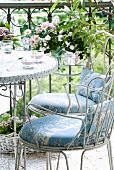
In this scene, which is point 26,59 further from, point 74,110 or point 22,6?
point 22,6

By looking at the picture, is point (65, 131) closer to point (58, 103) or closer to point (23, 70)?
point (23, 70)

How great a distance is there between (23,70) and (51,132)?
0.40 m

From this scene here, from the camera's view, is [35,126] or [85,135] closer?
[85,135]

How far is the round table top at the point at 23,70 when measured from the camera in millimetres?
2875

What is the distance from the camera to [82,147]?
2.79 meters

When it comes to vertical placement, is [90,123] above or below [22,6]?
below

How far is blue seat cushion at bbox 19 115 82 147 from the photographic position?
2789 millimetres

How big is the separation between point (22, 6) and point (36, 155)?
3.73 ft

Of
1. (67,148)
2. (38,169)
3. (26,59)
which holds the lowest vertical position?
(38,169)

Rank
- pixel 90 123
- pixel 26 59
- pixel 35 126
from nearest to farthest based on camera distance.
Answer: pixel 90 123, pixel 35 126, pixel 26 59

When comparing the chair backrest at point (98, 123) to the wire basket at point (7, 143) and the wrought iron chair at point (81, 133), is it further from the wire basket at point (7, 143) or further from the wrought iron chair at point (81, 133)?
the wire basket at point (7, 143)

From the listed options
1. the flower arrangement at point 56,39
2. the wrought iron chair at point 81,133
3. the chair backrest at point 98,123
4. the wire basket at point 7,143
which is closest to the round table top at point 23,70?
the wrought iron chair at point 81,133

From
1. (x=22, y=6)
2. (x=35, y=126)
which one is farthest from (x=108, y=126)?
(x=22, y=6)

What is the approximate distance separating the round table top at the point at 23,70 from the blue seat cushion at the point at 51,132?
274 mm
